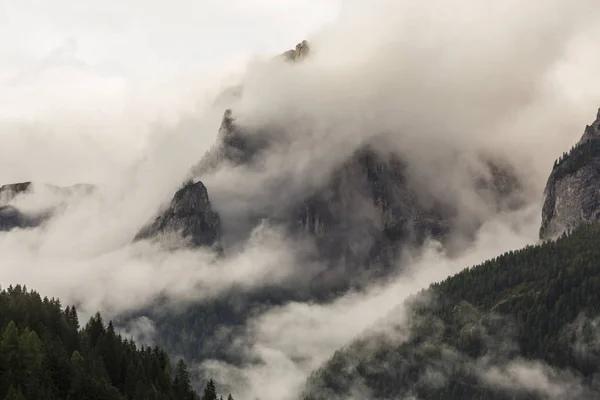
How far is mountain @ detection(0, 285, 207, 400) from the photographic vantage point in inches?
5704

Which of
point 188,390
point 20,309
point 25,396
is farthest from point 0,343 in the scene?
point 188,390

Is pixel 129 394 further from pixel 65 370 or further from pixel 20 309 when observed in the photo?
pixel 20 309

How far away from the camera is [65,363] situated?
15275 centimetres

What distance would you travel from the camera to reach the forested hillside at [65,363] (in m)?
145

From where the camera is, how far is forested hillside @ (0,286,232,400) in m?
145

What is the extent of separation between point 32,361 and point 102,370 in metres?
22.2

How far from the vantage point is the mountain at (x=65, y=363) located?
144875 mm

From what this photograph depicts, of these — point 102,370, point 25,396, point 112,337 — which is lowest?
point 25,396

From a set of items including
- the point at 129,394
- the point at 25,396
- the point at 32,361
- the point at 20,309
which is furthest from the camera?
the point at 20,309

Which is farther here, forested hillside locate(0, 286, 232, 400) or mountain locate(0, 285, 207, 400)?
mountain locate(0, 285, 207, 400)

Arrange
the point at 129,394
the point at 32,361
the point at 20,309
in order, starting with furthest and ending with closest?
the point at 20,309, the point at 129,394, the point at 32,361

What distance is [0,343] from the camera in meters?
153

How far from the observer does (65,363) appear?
152750mm

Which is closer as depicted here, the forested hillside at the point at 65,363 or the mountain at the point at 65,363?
the forested hillside at the point at 65,363
